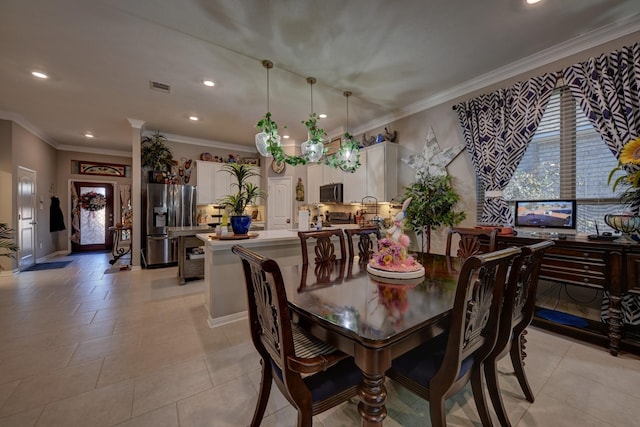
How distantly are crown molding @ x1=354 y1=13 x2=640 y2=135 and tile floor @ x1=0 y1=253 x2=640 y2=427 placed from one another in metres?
2.84

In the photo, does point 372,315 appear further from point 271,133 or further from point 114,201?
point 114,201

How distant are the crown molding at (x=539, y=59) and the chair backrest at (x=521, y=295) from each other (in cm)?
248

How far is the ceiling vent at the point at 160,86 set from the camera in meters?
3.49

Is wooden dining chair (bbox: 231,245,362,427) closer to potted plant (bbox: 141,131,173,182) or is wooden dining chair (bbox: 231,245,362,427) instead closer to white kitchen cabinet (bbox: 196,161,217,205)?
potted plant (bbox: 141,131,173,182)

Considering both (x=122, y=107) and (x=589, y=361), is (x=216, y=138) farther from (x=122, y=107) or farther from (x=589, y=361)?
Answer: (x=589, y=361)

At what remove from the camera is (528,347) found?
224cm

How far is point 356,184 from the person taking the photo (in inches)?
193

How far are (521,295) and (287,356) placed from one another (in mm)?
1348

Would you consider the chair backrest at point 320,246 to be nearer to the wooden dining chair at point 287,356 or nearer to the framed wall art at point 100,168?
the wooden dining chair at point 287,356

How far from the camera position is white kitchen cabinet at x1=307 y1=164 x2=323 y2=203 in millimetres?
5867

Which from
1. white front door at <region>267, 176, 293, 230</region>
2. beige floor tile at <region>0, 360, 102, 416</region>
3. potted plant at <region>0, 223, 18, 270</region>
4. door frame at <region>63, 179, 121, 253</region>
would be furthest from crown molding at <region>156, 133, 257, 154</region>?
beige floor tile at <region>0, 360, 102, 416</region>

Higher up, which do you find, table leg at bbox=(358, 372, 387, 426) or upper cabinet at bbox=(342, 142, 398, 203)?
upper cabinet at bbox=(342, 142, 398, 203)

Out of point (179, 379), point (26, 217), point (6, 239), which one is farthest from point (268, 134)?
point (26, 217)

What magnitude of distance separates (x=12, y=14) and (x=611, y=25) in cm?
535
